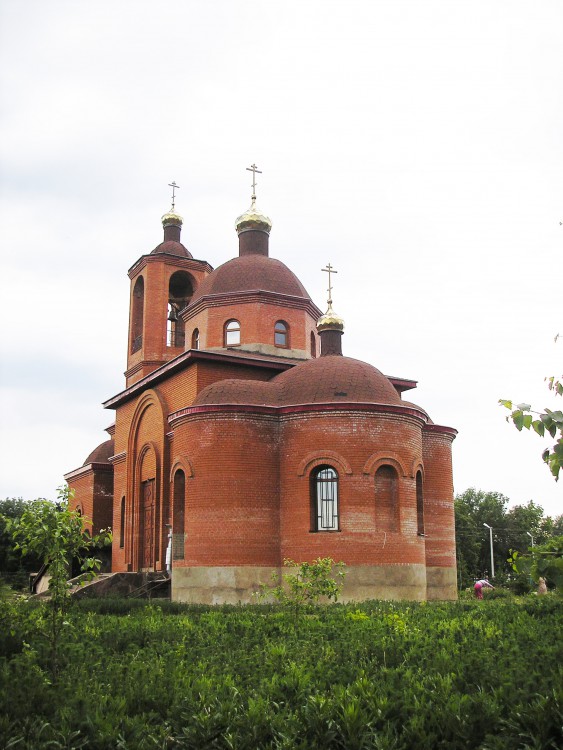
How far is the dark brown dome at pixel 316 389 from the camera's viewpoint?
17.6 meters

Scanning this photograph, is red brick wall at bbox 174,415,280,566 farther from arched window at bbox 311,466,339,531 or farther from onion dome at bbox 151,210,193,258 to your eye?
onion dome at bbox 151,210,193,258

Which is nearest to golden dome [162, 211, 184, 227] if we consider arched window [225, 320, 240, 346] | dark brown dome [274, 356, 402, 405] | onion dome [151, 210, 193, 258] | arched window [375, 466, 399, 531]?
onion dome [151, 210, 193, 258]

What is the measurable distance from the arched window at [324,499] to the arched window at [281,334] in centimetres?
546

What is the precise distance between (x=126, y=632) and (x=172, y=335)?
16489 mm

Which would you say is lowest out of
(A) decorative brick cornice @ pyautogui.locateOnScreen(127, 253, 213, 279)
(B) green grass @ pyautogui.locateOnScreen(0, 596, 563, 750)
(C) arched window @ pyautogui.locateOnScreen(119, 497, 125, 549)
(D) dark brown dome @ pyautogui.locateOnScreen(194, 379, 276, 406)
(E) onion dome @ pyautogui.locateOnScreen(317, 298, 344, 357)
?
(B) green grass @ pyautogui.locateOnScreen(0, 596, 563, 750)

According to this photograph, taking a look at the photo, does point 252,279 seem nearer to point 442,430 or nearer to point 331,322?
point 331,322

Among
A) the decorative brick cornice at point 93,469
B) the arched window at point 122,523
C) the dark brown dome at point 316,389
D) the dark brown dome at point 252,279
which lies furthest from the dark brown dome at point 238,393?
the decorative brick cornice at point 93,469

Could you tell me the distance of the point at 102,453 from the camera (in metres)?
27.7

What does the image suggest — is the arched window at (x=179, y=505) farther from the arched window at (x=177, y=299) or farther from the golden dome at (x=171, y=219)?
the golden dome at (x=171, y=219)

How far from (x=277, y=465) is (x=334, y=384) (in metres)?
2.11

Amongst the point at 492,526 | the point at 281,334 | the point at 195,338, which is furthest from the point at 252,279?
the point at 492,526

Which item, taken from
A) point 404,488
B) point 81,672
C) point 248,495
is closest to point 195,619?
point 81,672

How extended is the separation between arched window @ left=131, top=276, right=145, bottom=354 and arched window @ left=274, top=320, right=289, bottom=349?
4.98 m

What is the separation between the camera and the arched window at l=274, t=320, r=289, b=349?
71.7 feet
